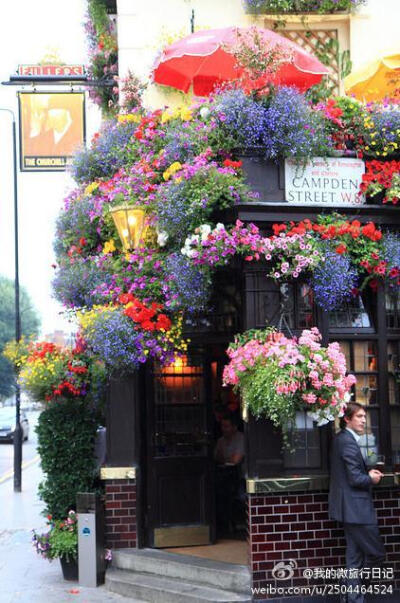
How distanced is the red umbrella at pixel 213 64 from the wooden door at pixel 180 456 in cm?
341

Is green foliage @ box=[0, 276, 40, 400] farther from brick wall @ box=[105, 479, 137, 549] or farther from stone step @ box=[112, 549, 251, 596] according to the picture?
stone step @ box=[112, 549, 251, 596]

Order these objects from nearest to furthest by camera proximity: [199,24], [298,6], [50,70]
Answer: [298,6]
[199,24]
[50,70]

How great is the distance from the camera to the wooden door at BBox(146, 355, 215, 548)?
9852 mm

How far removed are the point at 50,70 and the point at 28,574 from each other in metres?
7.00

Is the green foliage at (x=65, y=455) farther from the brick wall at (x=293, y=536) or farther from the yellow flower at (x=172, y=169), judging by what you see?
the yellow flower at (x=172, y=169)

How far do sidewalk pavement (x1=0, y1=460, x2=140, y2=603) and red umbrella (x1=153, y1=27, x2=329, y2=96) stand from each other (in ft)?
19.0

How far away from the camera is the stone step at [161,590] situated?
8055mm

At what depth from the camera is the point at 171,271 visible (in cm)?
834

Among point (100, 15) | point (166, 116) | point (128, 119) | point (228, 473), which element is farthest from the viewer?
point (100, 15)

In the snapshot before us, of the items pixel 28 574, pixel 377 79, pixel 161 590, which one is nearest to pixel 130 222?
pixel 377 79

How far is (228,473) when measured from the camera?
1102 centimetres

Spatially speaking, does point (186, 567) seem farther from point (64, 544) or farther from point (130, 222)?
point (130, 222)

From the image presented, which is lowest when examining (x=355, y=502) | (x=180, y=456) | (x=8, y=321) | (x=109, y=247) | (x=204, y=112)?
(x=355, y=502)

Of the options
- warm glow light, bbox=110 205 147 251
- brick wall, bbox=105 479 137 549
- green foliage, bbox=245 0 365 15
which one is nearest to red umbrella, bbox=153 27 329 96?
green foliage, bbox=245 0 365 15
